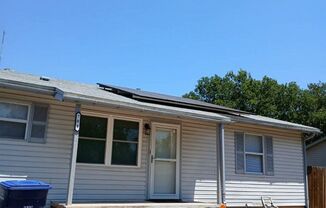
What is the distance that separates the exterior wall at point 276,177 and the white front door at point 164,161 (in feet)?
6.05

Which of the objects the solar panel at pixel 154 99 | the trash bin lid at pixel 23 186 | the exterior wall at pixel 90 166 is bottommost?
the trash bin lid at pixel 23 186

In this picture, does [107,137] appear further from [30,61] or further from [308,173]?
[308,173]

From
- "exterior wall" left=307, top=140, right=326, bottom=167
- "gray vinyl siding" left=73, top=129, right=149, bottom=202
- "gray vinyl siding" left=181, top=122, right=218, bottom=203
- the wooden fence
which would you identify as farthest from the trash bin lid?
"exterior wall" left=307, top=140, right=326, bottom=167

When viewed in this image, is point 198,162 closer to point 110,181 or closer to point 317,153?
point 110,181

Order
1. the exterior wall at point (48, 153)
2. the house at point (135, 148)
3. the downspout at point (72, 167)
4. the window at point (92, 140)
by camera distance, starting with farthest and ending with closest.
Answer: the window at point (92, 140) < the house at point (135, 148) < the exterior wall at point (48, 153) < the downspout at point (72, 167)

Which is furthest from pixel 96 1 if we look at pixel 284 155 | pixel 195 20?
pixel 284 155

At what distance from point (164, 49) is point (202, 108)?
5.62 meters

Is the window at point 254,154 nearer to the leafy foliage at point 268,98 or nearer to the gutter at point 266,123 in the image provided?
the gutter at point 266,123

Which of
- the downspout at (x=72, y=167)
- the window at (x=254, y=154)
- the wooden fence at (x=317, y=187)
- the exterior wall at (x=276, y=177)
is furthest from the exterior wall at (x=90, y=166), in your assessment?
the wooden fence at (x=317, y=187)

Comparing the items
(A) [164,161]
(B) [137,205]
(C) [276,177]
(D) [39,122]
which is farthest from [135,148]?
(C) [276,177]

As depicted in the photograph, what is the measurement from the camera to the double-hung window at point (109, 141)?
834 cm

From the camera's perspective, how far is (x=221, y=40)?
1433 cm

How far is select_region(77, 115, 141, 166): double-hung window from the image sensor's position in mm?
8336

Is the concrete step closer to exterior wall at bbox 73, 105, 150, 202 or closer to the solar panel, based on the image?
exterior wall at bbox 73, 105, 150, 202
